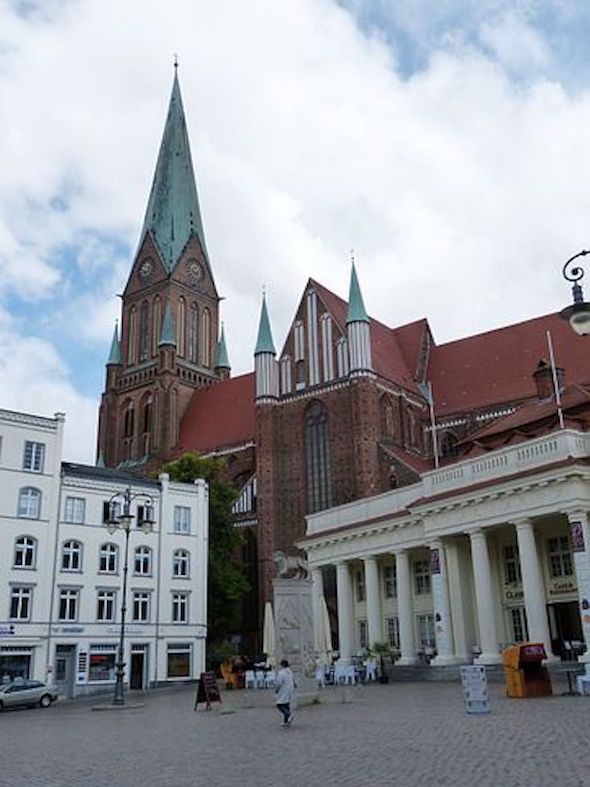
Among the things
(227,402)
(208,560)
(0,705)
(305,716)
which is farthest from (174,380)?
(305,716)

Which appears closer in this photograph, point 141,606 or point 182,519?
point 141,606

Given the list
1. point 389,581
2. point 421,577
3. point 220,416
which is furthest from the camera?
point 220,416

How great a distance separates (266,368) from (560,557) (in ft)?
104

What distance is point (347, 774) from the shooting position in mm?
9625

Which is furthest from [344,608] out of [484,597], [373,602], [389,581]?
[484,597]

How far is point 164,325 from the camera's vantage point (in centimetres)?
7638

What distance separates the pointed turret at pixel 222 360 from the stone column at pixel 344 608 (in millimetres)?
42359

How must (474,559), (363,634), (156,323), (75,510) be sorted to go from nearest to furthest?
(474,559)
(363,634)
(75,510)
(156,323)

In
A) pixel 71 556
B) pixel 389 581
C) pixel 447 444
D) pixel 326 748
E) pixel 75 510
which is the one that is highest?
pixel 447 444

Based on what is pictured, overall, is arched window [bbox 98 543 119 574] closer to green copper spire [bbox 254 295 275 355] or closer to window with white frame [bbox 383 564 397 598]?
window with white frame [bbox 383 564 397 598]

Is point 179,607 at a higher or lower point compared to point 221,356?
lower

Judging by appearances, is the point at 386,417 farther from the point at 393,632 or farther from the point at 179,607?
the point at 393,632

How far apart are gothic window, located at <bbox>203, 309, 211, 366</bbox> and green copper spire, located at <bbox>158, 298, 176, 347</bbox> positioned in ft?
15.3

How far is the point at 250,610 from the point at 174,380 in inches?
1001
